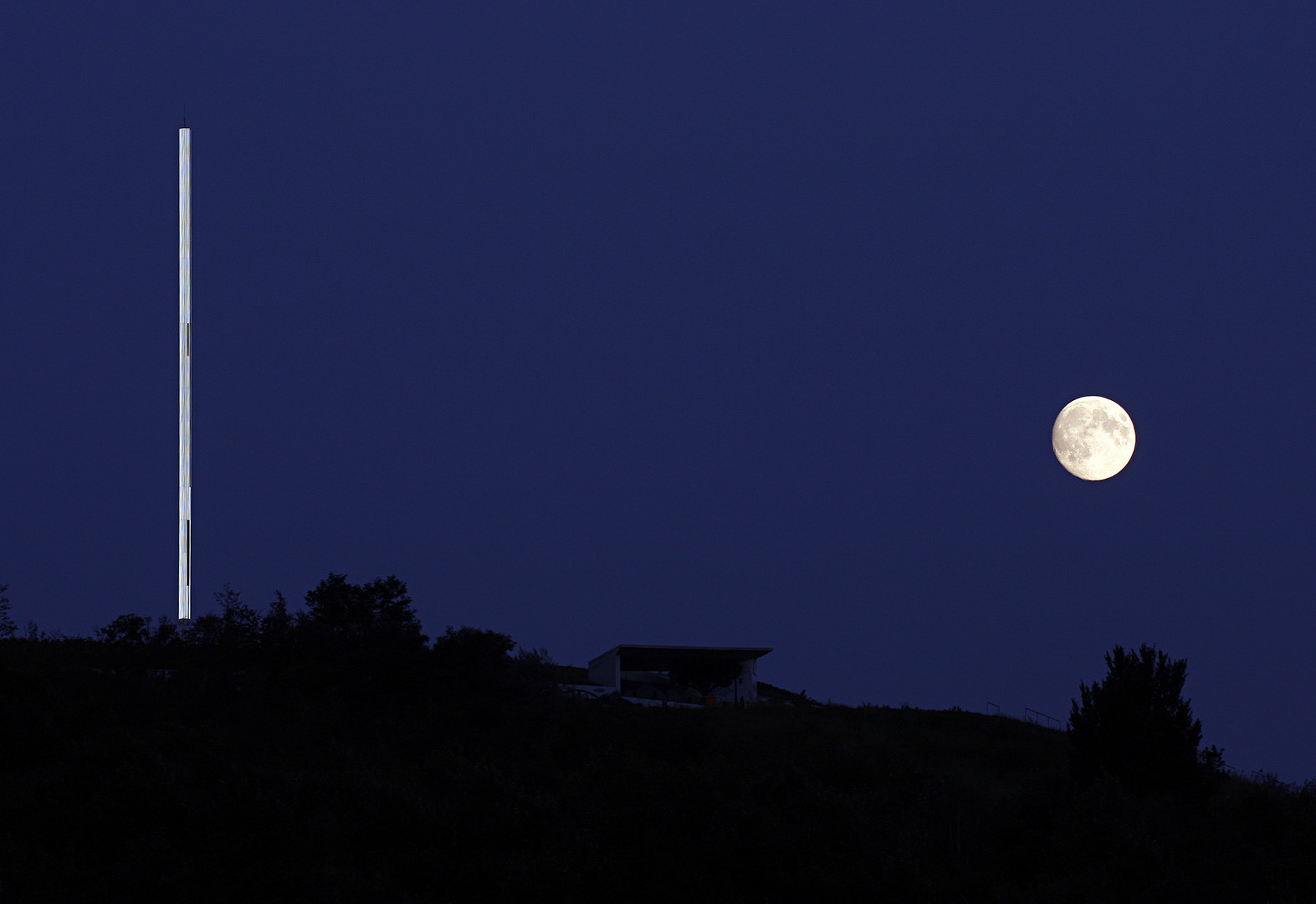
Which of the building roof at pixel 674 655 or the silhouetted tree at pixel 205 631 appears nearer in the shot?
the silhouetted tree at pixel 205 631

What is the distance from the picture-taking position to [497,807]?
25984 millimetres

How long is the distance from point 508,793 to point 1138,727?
16689mm

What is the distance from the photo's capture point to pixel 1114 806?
Result: 90.1ft

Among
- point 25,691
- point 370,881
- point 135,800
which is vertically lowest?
point 370,881

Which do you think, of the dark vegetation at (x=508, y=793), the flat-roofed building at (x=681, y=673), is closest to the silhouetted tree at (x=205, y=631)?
the dark vegetation at (x=508, y=793)

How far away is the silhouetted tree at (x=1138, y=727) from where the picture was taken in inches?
1206

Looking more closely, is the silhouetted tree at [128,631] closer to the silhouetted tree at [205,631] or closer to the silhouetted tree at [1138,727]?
the silhouetted tree at [205,631]

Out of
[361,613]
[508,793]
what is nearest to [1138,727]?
[508,793]

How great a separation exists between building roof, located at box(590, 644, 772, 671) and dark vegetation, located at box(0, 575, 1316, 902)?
13.9 metres

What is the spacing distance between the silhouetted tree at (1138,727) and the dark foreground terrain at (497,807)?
99 cm

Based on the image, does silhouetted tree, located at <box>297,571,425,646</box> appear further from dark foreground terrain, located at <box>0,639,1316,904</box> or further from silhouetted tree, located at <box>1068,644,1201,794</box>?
silhouetted tree, located at <box>1068,644,1201,794</box>

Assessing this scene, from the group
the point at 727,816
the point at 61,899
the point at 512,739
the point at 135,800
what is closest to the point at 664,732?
the point at 512,739

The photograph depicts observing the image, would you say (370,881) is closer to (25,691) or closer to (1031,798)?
(25,691)

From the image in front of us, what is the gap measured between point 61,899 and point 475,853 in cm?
771
